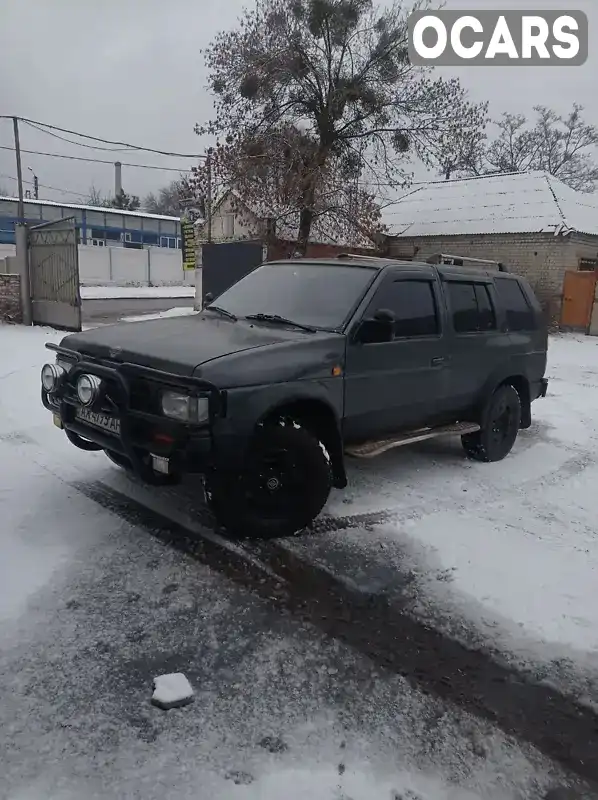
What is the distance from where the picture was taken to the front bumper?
3.49 m

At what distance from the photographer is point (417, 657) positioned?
2975mm

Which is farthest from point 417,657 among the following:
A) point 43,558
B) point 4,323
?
point 4,323

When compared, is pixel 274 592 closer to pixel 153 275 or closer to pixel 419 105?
pixel 419 105

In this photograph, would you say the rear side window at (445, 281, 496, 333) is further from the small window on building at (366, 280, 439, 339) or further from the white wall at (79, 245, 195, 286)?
the white wall at (79, 245, 195, 286)

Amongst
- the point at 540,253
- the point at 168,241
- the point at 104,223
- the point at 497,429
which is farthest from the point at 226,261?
the point at 168,241

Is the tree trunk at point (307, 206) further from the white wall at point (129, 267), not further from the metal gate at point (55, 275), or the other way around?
the white wall at point (129, 267)

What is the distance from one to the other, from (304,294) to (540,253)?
17.1 metres

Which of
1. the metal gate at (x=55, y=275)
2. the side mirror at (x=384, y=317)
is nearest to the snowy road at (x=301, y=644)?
the side mirror at (x=384, y=317)

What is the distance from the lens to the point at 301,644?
118 inches

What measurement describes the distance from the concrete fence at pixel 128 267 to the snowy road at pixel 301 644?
116 feet

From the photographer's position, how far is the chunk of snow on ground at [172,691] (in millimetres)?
2539

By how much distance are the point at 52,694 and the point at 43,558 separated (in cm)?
122

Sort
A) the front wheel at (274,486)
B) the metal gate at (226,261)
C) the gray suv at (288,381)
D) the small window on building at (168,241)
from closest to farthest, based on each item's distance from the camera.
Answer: the gray suv at (288,381) → the front wheel at (274,486) → the metal gate at (226,261) → the small window on building at (168,241)

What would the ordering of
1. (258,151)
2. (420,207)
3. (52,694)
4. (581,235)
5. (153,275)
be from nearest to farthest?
(52,694) → (258,151) → (581,235) → (420,207) → (153,275)
